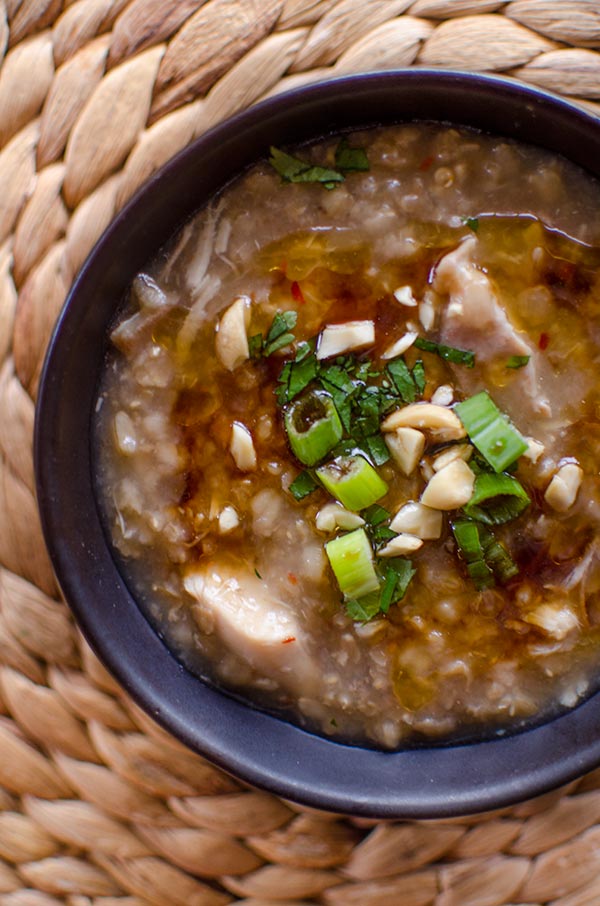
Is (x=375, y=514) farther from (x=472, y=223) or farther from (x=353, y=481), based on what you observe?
(x=472, y=223)

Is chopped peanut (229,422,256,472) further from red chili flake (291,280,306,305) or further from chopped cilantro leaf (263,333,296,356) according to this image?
red chili flake (291,280,306,305)

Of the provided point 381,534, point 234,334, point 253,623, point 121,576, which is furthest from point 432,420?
point 121,576

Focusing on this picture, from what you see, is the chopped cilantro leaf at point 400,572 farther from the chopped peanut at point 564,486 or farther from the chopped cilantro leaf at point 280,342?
the chopped cilantro leaf at point 280,342

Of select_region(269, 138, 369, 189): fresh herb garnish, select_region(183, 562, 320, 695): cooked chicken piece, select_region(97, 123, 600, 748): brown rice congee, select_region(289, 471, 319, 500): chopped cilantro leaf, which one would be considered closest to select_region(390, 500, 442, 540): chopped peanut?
select_region(97, 123, 600, 748): brown rice congee

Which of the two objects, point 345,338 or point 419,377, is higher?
point 345,338

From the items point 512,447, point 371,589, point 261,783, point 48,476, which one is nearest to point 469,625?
point 371,589

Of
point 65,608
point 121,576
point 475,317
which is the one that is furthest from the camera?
point 65,608

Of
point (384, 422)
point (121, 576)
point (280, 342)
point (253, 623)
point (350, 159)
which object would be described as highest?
point (350, 159)
